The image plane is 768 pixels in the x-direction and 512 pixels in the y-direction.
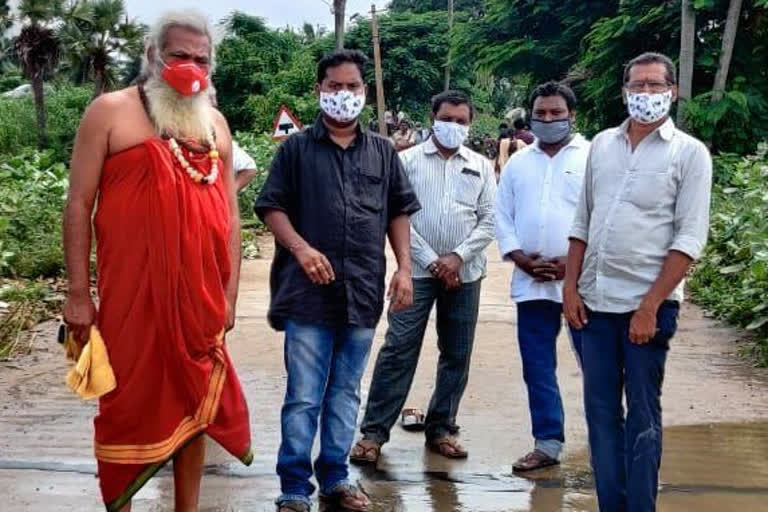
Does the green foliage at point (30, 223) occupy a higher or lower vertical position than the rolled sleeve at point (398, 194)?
lower

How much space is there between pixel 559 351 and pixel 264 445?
3199mm

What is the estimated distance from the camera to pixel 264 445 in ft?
18.0

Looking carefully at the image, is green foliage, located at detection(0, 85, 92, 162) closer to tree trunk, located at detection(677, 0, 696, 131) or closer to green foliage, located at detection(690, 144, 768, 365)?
tree trunk, located at detection(677, 0, 696, 131)

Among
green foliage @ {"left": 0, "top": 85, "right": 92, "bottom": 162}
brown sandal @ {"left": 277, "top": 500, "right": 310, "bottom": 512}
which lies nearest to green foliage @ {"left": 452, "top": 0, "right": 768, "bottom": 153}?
green foliage @ {"left": 0, "top": 85, "right": 92, "bottom": 162}

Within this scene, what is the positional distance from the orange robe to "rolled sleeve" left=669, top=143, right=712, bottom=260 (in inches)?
64.3

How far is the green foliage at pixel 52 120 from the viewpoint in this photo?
3061 cm

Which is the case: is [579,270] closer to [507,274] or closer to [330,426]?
[330,426]

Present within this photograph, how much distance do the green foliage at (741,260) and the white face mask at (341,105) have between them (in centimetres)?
419

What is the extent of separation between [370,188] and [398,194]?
0.19 metres

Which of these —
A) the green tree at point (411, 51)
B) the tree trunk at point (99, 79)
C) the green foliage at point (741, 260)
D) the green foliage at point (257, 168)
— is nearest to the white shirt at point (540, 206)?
the green foliage at point (741, 260)

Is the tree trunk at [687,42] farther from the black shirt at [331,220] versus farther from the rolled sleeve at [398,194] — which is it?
the black shirt at [331,220]

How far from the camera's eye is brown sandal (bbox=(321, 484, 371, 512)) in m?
4.46

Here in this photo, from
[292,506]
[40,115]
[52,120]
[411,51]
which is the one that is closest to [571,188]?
[292,506]

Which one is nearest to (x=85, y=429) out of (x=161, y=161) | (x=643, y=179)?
(x=161, y=161)
